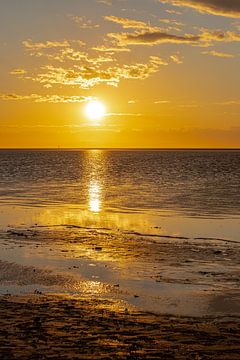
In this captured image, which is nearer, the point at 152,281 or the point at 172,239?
the point at 152,281

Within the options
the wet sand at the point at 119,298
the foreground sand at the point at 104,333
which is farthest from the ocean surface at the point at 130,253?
the foreground sand at the point at 104,333

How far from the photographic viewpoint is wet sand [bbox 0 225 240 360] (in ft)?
34.9

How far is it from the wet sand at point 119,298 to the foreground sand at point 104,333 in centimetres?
2

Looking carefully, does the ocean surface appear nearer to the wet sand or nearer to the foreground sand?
the wet sand

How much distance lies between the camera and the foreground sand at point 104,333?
1024cm

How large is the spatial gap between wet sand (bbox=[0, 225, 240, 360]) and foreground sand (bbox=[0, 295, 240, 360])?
0.02m

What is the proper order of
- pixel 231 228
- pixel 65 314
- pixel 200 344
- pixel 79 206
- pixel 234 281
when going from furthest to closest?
1. pixel 79 206
2. pixel 231 228
3. pixel 234 281
4. pixel 65 314
5. pixel 200 344

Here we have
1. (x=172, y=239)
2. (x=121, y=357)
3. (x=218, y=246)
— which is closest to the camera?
(x=121, y=357)

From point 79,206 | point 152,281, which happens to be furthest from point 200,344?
point 79,206

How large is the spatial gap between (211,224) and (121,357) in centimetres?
2205

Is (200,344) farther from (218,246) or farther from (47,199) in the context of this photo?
(47,199)

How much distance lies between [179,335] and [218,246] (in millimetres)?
13246

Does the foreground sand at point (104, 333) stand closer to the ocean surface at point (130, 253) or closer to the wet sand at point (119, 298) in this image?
the wet sand at point (119, 298)

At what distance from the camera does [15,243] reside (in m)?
24.4
